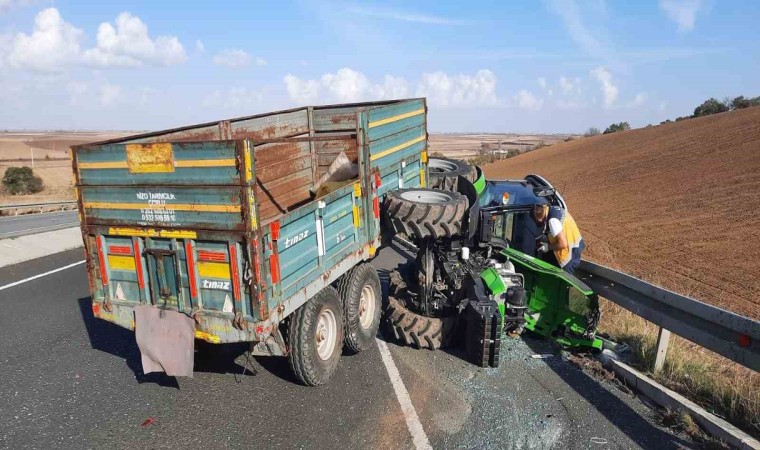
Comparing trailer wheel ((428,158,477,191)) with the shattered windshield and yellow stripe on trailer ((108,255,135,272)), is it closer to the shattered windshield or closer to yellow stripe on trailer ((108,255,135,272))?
the shattered windshield

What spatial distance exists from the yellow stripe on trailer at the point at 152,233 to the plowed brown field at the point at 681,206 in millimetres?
8887

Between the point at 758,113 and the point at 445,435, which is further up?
the point at 758,113

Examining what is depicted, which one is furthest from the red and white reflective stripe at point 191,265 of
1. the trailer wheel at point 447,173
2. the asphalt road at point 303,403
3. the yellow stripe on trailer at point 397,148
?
the trailer wheel at point 447,173

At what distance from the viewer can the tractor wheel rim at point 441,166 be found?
10.2 m

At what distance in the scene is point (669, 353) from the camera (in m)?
5.50

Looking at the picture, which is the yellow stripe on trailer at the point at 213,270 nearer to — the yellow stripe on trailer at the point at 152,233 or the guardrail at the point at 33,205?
the yellow stripe on trailer at the point at 152,233

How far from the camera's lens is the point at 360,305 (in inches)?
245

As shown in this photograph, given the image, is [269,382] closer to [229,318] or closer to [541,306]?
[229,318]

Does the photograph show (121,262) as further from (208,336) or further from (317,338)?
(317,338)

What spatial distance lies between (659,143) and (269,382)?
33714mm

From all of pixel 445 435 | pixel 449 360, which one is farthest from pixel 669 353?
pixel 445 435

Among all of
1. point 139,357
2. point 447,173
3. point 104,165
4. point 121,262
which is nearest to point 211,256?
point 121,262

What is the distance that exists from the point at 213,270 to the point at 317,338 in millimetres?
1337

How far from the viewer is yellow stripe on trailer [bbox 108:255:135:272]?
4.91 metres
